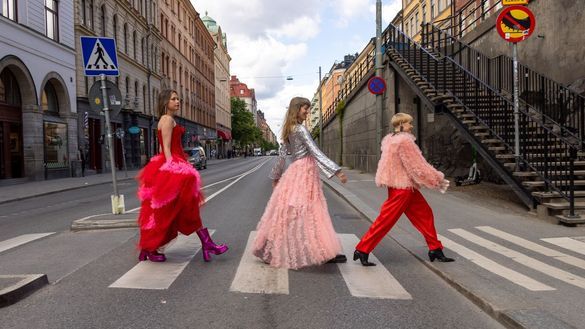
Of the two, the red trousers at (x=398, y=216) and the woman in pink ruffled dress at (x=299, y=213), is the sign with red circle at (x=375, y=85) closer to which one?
the red trousers at (x=398, y=216)

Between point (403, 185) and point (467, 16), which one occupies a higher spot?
point (467, 16)

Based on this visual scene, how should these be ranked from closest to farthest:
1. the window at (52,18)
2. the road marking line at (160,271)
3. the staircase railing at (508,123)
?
the road marking line at (160,271), the staircase railing at (508,123), the window at (52,18)

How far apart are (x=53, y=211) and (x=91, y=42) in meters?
4.63

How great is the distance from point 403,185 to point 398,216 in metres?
0.33

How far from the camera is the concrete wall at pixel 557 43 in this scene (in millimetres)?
11531

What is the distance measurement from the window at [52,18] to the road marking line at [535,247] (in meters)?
23.4

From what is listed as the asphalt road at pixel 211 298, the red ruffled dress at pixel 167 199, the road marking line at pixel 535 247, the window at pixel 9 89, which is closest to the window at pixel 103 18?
the window at pixel 9 89

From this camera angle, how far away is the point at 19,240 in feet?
23.8

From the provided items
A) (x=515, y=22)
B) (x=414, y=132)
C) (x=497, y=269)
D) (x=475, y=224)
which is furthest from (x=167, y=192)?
(x=414, y=132)

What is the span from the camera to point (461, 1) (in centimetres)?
3975

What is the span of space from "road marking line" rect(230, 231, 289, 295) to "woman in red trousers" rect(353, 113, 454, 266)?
37.8 inches

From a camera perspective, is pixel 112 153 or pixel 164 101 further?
pixel 112 153

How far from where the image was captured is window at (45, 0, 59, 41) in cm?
2427

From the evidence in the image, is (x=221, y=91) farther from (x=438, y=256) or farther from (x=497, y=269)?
(x=497, y=269)
